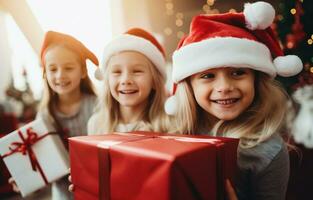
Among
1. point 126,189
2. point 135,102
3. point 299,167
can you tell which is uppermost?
point 135,102

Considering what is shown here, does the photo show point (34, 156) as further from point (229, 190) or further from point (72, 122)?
point (229, 190)

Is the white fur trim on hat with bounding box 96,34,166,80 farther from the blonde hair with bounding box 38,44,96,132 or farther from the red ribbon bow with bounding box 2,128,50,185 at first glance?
the red ribbon bow with bounding box 2,128,50,185

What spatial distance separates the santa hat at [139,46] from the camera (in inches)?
47.2

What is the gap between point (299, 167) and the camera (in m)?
1.13

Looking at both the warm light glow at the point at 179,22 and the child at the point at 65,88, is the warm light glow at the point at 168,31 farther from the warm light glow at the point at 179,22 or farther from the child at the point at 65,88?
the child at the point at 65,88

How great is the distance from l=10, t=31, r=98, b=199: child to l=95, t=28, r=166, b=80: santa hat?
17cm

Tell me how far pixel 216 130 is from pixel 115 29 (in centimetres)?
78

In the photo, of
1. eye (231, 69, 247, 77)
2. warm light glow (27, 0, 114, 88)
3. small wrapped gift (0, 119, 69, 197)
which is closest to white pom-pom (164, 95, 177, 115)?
eye (231, 69, 247, 77)

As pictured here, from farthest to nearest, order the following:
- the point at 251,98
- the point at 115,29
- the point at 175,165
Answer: the point at 115,29 → the point at 251,98 → the point at 175,165

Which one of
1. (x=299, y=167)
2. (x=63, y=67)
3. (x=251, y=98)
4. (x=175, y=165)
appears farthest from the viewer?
(x=63, y=67)

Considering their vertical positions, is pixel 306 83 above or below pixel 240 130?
above

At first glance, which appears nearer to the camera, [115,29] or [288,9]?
[288,9]

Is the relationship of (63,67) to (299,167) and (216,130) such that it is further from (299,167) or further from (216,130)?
(299,167)

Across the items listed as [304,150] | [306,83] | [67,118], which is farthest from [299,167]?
[67,118]
